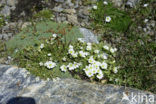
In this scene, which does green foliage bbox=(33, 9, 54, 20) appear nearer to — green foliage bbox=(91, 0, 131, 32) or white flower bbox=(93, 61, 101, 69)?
green foliage bbox=(91, 0, 131, 32)

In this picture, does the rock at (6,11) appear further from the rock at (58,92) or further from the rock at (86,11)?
the rock at (58,92)

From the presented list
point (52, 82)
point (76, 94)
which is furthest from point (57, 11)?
point (76, 94)

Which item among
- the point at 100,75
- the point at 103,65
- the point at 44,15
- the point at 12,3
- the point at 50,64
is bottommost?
the point at 100,75

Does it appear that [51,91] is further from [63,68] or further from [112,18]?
[112,18]

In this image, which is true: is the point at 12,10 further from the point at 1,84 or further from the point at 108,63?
the point at 108,63

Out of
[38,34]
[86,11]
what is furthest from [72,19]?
[38,34]
